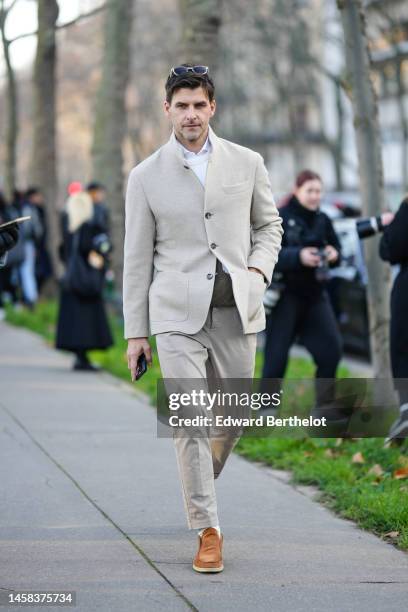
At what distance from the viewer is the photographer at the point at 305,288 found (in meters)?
8.72

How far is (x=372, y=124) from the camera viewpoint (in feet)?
29.5

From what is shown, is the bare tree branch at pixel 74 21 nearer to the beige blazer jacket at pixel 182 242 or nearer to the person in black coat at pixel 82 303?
the person in black coat at pixel 82 303

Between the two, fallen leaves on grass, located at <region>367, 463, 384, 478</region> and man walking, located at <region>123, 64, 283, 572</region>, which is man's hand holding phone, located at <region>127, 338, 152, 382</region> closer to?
man walking, located at <region>123, 64, 283, 572</region>

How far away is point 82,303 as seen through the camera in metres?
12.9

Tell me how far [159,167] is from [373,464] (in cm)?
286

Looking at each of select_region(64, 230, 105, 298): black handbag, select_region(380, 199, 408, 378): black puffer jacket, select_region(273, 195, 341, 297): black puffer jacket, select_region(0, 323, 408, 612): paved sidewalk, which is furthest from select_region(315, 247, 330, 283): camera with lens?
select_region(64, 230, 105, 298): black handbag

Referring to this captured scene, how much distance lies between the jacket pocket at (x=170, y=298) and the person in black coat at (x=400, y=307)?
8.27 ft

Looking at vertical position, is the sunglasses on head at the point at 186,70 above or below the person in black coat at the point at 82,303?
above

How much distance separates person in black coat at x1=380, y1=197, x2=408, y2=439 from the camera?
7.48 m

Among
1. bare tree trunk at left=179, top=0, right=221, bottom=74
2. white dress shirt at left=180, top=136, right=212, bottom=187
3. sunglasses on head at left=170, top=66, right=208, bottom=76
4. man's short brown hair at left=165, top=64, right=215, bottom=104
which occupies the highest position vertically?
bare tree trunk at left=179, top=0, right=221, bottom=74

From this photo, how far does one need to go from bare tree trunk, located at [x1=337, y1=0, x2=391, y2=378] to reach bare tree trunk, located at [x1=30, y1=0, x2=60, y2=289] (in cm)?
1283

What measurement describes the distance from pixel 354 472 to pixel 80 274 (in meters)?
5.90

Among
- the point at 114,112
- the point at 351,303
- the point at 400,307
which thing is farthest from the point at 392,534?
the point at 114,112

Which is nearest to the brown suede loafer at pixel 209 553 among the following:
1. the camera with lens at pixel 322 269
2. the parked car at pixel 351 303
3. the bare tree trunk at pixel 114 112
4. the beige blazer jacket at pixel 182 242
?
the beige blazer jacket at pixel 182 242
